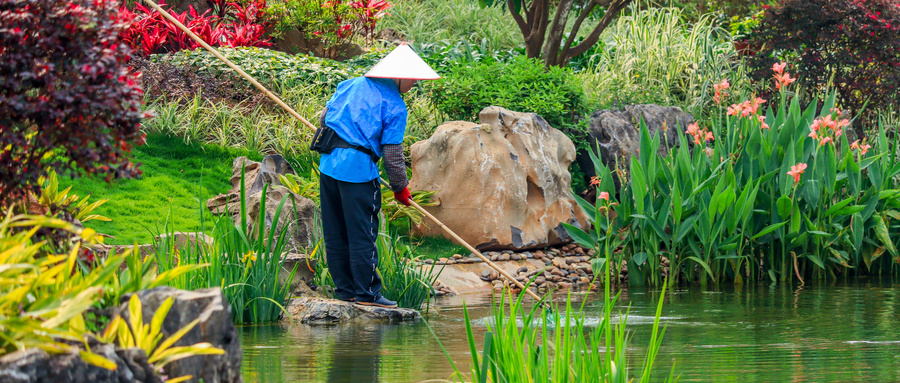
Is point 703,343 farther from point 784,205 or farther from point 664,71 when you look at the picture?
point 664,71

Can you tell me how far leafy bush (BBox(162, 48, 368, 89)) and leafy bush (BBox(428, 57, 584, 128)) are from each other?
1.97 m

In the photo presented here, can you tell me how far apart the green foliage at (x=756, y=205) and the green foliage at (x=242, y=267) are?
3033 millimetres

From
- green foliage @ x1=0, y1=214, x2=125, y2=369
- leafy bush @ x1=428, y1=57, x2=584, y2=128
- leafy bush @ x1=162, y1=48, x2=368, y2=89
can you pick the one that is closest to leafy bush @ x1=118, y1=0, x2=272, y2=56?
leafy bush @ x1=162, y1=48, x2=368, y2=89

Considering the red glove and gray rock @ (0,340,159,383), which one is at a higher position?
the red glove

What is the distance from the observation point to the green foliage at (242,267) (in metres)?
5.06

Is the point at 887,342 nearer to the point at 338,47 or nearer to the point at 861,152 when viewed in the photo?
the point at 861,152

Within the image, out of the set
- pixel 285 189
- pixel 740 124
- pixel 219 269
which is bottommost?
pixel 219 269

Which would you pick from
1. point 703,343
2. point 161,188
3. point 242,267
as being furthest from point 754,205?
point 161,188

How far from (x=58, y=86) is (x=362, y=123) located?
3070 millimetres

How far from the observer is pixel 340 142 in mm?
5625

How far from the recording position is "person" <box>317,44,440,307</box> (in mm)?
5590

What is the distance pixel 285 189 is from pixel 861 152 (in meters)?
4.84

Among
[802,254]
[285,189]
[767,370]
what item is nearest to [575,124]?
[802,254]

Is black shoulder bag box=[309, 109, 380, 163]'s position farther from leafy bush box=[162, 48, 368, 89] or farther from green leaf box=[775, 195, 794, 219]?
leafy bush box=[162, 48, 368, 89]
